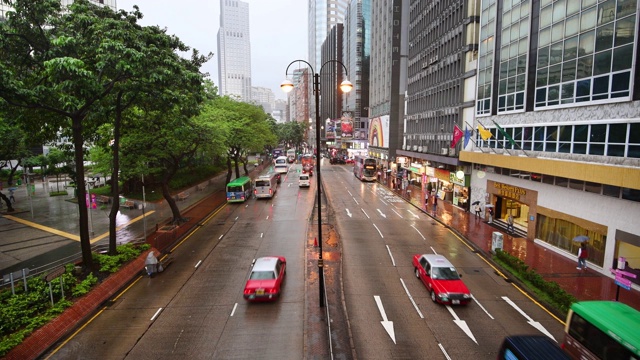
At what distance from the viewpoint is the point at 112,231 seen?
→ 70.3ft

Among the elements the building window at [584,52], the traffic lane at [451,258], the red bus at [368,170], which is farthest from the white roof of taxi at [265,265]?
the red bus at [368,170]

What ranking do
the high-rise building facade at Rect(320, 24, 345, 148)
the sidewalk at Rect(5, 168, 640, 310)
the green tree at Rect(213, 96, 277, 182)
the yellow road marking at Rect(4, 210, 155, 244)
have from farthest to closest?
the high-rise building facade at Rect(320, 24, 345, 148)
the green tree at Rect(213, 96, 277, 182)
the yellow road marking at Rect(4, 210, 155, 244)
the sidewalk at Rect(5, 168, 640, 310)

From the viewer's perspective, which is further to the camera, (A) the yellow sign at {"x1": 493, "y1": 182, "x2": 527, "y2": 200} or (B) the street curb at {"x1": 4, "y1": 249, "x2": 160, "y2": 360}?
(A) the yellow sign at {"x1": 493, "y1": 182, "x2": 527, "y2": 200}

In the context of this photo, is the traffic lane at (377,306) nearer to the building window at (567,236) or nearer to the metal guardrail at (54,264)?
the building window at (567,236)

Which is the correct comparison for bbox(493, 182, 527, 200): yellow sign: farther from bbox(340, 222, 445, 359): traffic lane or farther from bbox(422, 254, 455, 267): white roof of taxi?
bbox(422, 254, 455, 267): white roof of taxi

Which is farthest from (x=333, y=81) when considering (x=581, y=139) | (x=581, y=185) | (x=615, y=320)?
(x=615, y=320)

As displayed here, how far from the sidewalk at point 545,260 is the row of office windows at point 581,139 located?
6.59 m

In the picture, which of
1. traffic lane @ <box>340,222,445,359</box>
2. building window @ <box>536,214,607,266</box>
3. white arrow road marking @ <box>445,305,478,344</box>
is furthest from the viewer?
building window @ <box>536,214,607,266</box>

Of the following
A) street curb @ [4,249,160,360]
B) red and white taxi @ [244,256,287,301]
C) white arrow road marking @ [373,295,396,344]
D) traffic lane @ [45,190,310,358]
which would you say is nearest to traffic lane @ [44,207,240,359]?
traffic lane @ [45,190,310,358]

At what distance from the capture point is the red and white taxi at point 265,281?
16469 mm

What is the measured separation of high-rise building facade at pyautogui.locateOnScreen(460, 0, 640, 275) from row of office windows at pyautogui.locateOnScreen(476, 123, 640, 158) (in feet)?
0.19

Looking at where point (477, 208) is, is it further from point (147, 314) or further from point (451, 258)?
point (147, 314)

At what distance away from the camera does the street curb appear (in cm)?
1262

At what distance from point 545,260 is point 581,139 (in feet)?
24.7
